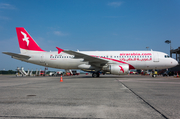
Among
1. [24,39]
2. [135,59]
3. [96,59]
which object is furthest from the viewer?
[24,39]

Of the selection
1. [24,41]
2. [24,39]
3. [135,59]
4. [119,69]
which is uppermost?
[24,39]

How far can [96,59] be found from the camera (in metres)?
21.5

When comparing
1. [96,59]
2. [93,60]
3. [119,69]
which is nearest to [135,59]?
[119,69]

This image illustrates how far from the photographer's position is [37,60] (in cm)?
2516

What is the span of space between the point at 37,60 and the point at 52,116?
22.8m

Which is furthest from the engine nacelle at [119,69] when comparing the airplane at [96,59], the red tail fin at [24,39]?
the red tail fin at [24,39]

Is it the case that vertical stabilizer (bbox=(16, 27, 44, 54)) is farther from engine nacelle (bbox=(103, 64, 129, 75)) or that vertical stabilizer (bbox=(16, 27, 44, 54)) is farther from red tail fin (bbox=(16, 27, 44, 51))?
engine nacelle (bbox=(103, 64, 129, 75))

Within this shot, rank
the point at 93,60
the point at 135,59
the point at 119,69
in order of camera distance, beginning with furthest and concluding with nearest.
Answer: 1. the point at 135,59
2. the point at 93,60
3. the point at 119,69

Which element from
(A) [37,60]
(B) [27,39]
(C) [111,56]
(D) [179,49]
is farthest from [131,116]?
(D) [179,49]

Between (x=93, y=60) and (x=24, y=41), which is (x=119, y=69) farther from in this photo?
(x=24, y=41)

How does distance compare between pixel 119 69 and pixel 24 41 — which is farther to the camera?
pixel 24 41

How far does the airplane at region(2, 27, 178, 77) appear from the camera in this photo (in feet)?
71.1

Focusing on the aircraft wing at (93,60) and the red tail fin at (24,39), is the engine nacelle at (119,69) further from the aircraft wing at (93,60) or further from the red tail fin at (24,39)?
the red tail fin at (24,39)

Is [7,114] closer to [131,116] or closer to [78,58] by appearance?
[131,116]
